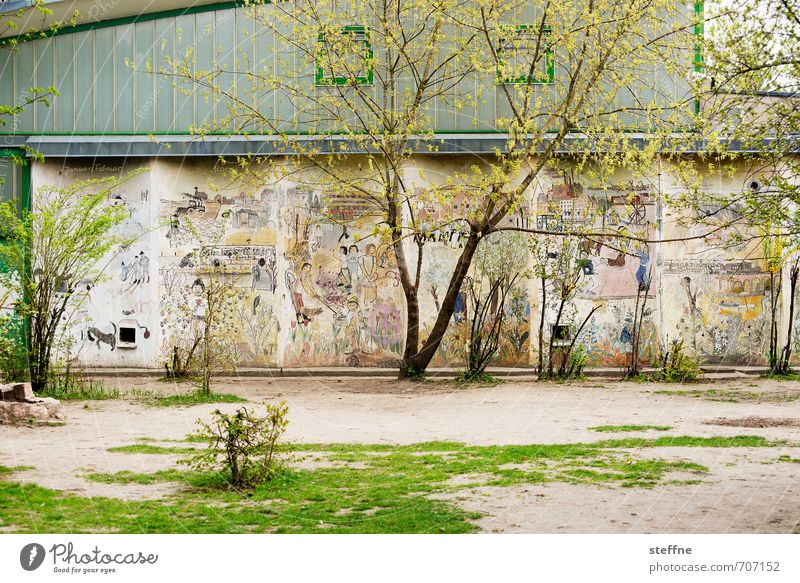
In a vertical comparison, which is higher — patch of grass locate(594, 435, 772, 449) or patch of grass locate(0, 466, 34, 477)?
patch of grass locate(594, 435, 772, 449)

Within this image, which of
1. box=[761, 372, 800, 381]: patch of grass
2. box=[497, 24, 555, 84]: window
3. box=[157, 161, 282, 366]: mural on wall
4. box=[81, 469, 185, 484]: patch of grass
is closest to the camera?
box=[81, 469, 185, 484]: patch of grass

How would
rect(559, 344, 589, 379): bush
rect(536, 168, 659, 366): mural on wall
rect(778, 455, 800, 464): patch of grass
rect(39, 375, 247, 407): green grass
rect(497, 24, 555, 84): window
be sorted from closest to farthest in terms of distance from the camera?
rect(778, 455, 800, 464): patch of grass → rect(39, 375, 247, 407): green grass → rect(497, 24, 555, 84): window → rect(559, 344, 589, 379): bush → rect(536, 168, 659, 366): mural on wall

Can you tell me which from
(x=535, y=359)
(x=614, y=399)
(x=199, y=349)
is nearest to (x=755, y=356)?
(x=535, y=359)

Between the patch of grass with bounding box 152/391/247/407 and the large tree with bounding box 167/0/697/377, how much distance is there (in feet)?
13.5

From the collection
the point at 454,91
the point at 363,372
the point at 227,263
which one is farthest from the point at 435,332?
the point at 454,91

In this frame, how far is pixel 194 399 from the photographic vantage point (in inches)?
596

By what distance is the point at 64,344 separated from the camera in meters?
16.6

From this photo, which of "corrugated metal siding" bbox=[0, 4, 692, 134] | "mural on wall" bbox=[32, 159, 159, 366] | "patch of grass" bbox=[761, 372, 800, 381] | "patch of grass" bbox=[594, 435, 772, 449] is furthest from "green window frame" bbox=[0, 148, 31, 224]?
"patch of grass" bbox=[761, 372, 800, 381]

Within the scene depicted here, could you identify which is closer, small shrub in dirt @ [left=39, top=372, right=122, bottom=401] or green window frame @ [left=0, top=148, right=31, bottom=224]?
small shrub in dirt @ [left=39, top=372, right=122, bottom=401]

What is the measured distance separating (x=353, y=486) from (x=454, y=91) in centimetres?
1294

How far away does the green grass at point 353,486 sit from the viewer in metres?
7.31

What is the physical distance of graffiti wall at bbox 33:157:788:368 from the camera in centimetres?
1989

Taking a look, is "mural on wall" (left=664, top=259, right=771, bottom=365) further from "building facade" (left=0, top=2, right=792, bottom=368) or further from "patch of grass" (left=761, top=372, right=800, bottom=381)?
"patch of grass" (left=761, top=372, right=800, bottom=381)

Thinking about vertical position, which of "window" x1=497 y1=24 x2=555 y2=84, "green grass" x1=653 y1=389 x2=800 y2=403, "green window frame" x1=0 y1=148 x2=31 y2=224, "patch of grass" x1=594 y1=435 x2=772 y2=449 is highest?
"window" x1=497 y1=24 x2=555 y2=84
